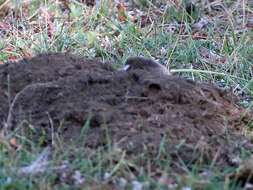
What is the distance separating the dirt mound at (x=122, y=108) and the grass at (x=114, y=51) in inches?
4.8

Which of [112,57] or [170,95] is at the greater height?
[170,95]

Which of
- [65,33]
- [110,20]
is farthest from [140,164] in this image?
[110,20]

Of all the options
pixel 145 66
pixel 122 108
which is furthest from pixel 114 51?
pixel 122 108

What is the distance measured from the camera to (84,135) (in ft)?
10.5

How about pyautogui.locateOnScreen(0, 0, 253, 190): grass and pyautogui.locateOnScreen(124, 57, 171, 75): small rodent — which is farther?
pyautogui.locateOnScreen(124, 57, 171, 75): small rodent

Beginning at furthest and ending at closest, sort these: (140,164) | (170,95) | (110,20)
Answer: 1. (110,20)
2. (170,95)
3. (140,164)

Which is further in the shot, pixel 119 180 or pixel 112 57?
pixel 112 57

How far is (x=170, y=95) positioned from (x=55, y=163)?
864 mm

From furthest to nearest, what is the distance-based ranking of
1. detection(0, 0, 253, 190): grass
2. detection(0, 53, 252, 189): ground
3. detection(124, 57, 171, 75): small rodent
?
detection(124, 57, 171, 75): small rodent, detection(0, 53, 252, 189): ground, detection(0, 0, 253, 190): grass

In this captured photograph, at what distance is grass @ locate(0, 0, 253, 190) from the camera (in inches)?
112

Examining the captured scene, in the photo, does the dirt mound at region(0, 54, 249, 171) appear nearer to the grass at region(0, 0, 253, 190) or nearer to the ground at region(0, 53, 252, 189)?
the ground at region(0, 53, 252, 189)

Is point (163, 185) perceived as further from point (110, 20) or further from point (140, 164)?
point (110, 20)

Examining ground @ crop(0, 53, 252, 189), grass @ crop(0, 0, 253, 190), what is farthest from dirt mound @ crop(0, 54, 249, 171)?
grass @ crop(0, 0, 253, 190)

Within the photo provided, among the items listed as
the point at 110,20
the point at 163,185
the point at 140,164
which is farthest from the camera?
the point at 110,20
